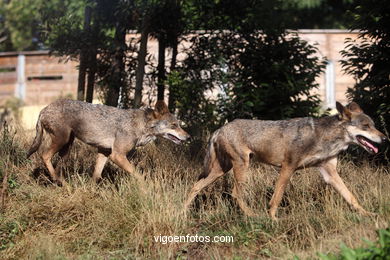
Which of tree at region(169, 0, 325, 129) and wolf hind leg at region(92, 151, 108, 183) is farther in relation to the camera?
tree at region(169, 0, 325, 129)

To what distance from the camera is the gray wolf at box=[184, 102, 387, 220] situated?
7.78 meters

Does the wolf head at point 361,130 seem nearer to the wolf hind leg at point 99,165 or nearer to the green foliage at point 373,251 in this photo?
the green foliage at point 373,251

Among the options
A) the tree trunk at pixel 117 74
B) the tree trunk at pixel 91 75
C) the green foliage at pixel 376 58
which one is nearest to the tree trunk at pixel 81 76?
the tree trunk at pixel 91 75

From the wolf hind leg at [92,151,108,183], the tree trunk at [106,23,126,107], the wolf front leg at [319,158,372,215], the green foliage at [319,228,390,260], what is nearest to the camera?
the green foliage at [319,228,390,260]

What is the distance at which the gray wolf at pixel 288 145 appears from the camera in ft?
25.5

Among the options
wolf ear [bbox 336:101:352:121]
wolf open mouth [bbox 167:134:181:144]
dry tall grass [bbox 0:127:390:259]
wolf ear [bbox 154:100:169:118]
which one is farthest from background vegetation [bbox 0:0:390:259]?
wolf ear [bbox 336:101:352:121]

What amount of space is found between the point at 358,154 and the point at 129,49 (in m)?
5.73

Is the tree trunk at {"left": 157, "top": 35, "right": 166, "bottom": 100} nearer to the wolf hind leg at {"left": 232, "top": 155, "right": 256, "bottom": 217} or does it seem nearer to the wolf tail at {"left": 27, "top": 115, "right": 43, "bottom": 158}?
the wolf tail at {"left": 27, "top": 115, "right": 43, "bottom": 158}

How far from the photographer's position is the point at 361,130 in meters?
7.80

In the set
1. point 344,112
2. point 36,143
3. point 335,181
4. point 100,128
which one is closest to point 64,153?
point 36,143

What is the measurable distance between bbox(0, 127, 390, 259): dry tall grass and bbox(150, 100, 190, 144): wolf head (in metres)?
0.78

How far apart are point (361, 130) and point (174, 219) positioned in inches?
113

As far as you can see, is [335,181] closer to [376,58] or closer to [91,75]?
[376,58]

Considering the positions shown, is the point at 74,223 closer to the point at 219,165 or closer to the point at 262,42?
the point at 219,165
